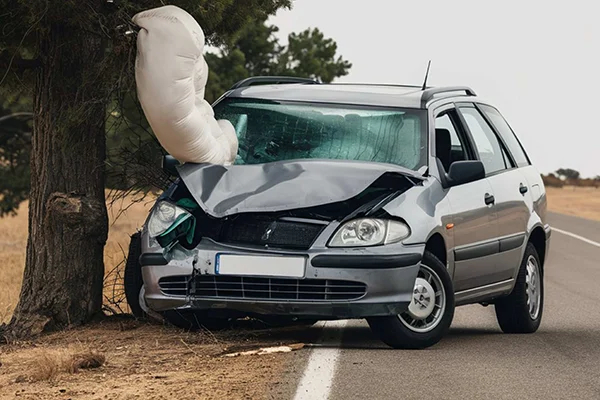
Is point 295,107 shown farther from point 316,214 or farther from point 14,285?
point 14,285

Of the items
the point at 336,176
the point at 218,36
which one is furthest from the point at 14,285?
the point at 336,176

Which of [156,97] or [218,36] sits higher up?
[218,36]

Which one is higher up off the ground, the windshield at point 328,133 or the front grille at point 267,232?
the windshield at point 328,133

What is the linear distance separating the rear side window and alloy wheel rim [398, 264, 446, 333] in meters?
2.55

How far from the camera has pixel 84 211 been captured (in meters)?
11.0

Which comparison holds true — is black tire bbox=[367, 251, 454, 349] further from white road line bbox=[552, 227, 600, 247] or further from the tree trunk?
white road line bbox=[552, 227, 600, 247]

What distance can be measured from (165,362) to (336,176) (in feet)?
5.31

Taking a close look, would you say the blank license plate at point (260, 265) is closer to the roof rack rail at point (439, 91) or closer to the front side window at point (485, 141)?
the roof rack rail at point (439, 91)

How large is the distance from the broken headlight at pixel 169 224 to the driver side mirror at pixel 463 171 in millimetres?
1796

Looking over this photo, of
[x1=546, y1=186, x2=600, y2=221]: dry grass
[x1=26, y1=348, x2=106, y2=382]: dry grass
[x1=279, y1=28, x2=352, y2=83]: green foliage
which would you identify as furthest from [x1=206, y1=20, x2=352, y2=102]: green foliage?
[x1=26, y1=348, x2=106, y2=382]: dry grass

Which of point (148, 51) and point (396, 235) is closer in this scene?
point (396, 235)

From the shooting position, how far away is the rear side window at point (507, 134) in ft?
37.4

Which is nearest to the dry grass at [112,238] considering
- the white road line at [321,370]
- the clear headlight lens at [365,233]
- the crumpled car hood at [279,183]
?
the crumpled car hood at [279,183]

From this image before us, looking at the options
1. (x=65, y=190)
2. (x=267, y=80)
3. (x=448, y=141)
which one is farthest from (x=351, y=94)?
(x=65, y=190)
